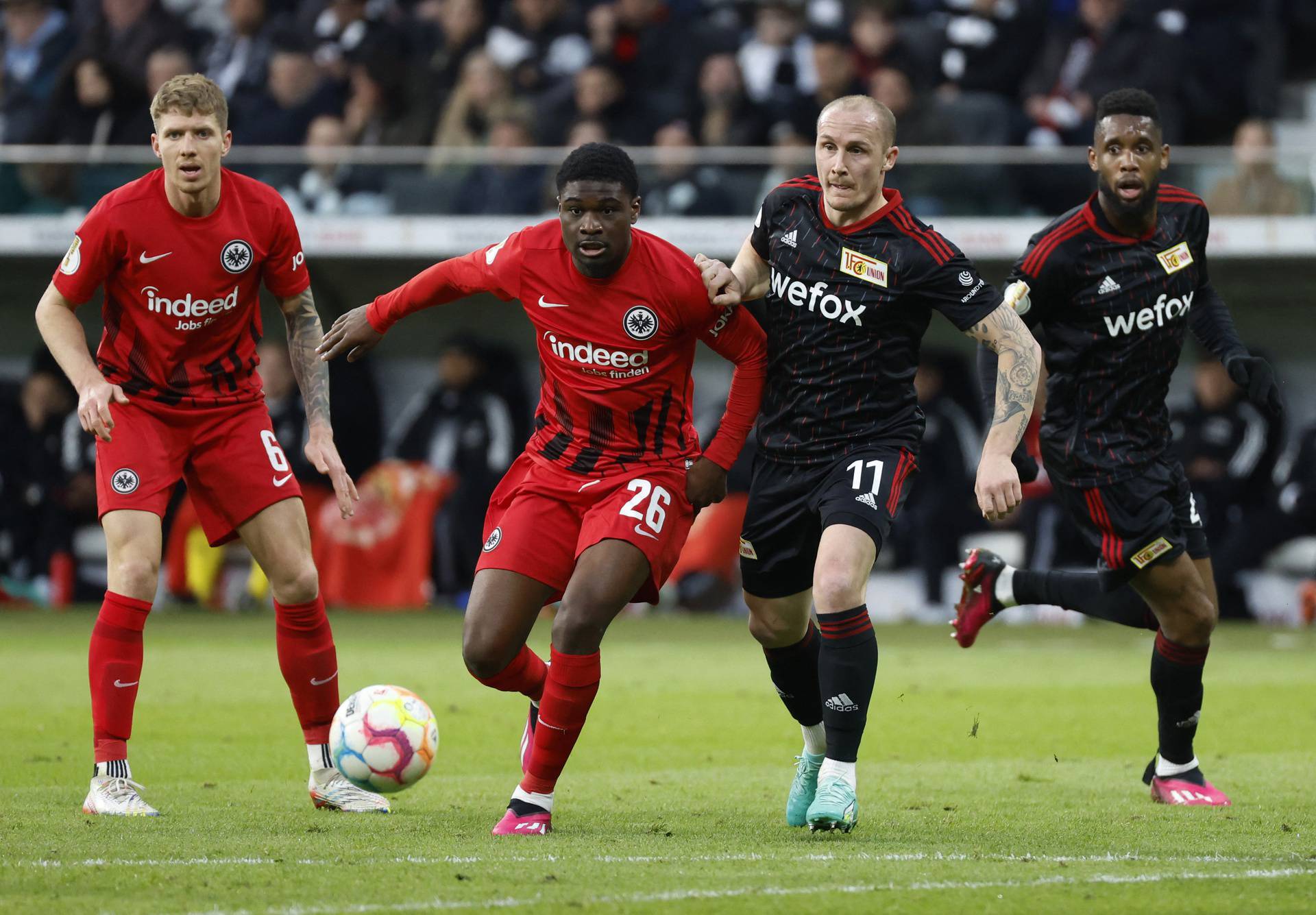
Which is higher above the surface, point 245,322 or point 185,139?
point 185,139

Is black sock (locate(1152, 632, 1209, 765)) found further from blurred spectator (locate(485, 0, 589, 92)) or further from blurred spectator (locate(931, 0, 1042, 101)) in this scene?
blurred spectator (locate(485, 0, 589, 92))

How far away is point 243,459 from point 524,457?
0.96 m

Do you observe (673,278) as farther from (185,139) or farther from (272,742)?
(272,742)

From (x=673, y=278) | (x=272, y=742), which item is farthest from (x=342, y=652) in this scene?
(x=673, y=278)

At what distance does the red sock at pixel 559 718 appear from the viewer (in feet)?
17.2

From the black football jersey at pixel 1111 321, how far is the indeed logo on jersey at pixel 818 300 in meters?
0.99

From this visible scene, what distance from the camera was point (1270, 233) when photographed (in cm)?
1408

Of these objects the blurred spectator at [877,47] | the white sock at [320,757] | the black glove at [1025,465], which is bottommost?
the white sock at [320,757]

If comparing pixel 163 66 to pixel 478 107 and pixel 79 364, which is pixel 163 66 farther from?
pixel 79 364

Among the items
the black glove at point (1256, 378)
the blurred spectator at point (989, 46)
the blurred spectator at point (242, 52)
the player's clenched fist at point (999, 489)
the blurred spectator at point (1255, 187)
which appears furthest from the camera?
the blurred spectator at point (242, 52)

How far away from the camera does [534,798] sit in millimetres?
5215

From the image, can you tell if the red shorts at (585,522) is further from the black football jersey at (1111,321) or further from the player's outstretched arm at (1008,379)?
the black football jersey at (1111,321)

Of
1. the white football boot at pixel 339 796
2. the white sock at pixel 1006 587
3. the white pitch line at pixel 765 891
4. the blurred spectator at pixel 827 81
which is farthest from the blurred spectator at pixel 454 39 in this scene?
the white pitch line at pixel 765 891

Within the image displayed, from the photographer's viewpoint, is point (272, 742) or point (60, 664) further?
point (60, 664)
